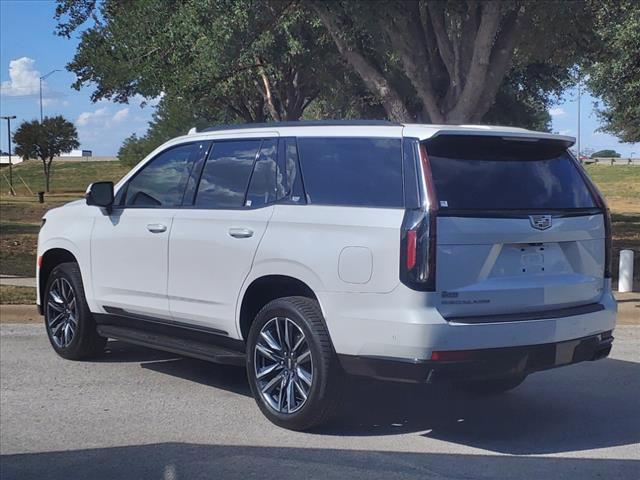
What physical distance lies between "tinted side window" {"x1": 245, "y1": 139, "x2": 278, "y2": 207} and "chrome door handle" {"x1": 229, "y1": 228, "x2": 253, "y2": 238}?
20cm

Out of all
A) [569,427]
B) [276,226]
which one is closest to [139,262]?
[276,226]

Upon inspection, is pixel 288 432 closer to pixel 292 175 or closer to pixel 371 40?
pixel 292 175

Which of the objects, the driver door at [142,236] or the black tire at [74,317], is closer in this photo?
the driver door at [142,236]

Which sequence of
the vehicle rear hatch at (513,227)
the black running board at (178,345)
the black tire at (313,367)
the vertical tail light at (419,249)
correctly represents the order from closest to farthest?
1. the vertical tail light at (419,249)
2. the vehicle rear hatch at (513,227)
3. the black tire at (313,367)
4. the black running board at (178,345)

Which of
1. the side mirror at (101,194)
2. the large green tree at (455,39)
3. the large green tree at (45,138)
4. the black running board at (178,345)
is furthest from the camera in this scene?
the large green tree at (45,138)

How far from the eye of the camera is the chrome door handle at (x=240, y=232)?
19.6ft

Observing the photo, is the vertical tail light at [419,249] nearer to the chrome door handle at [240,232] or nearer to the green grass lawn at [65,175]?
the chrome door handle at [240,232]

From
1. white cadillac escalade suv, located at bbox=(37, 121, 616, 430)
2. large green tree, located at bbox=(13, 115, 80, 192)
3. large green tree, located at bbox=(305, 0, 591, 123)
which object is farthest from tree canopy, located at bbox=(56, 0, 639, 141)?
large green tree, located at bbox=(13, 115, 80, 192)

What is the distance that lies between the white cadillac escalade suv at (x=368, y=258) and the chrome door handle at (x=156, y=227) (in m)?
0.01

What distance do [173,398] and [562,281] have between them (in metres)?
3.14

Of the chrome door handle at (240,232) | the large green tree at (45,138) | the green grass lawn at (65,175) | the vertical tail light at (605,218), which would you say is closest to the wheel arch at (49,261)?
the chrome door handle at (240,232)

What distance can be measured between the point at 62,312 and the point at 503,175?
175 inches

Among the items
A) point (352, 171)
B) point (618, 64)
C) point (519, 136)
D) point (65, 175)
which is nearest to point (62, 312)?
point (352, 171)

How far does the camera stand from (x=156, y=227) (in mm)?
6719
